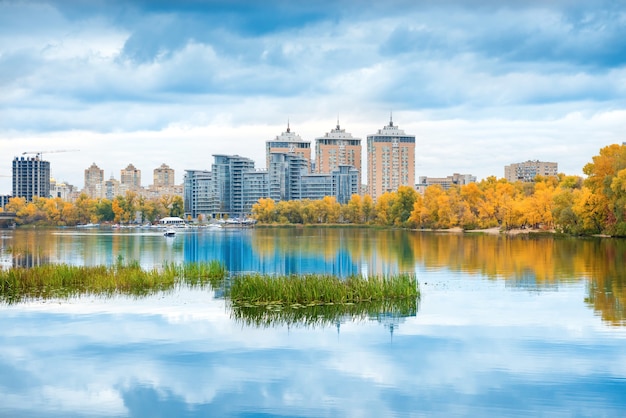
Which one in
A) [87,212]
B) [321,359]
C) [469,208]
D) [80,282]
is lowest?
[321,359]

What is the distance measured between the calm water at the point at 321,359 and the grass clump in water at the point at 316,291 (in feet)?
2.82

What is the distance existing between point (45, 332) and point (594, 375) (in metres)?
14.2

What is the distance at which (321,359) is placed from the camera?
17.1m

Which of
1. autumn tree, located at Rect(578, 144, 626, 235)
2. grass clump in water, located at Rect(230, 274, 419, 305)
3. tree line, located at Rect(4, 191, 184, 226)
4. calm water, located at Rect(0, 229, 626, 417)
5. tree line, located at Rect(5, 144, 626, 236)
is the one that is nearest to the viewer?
calm water, located at Rect(0, 229, 626, 417)

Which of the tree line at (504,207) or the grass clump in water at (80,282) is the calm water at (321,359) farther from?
the tree line at (504,207)

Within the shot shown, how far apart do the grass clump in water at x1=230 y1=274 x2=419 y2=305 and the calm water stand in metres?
0.86

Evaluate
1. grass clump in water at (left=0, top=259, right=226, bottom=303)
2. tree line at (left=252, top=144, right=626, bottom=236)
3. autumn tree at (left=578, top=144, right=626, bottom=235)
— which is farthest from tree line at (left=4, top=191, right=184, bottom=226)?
grass clump in water at (left=0, top=259, right=226, bottom=303)

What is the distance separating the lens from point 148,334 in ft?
66.7

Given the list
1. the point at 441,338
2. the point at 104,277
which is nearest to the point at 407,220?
the point at 104,277

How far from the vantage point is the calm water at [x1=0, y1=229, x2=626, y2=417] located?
13766 mm

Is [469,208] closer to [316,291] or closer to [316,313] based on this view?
[316,291]

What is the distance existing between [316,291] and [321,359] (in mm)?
7137

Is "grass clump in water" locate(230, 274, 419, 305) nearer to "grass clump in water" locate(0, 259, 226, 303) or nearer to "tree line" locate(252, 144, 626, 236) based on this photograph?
"grass clump in water" locate(0, 259, 226, 303)

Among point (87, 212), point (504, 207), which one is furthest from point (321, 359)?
point (87, 212)
